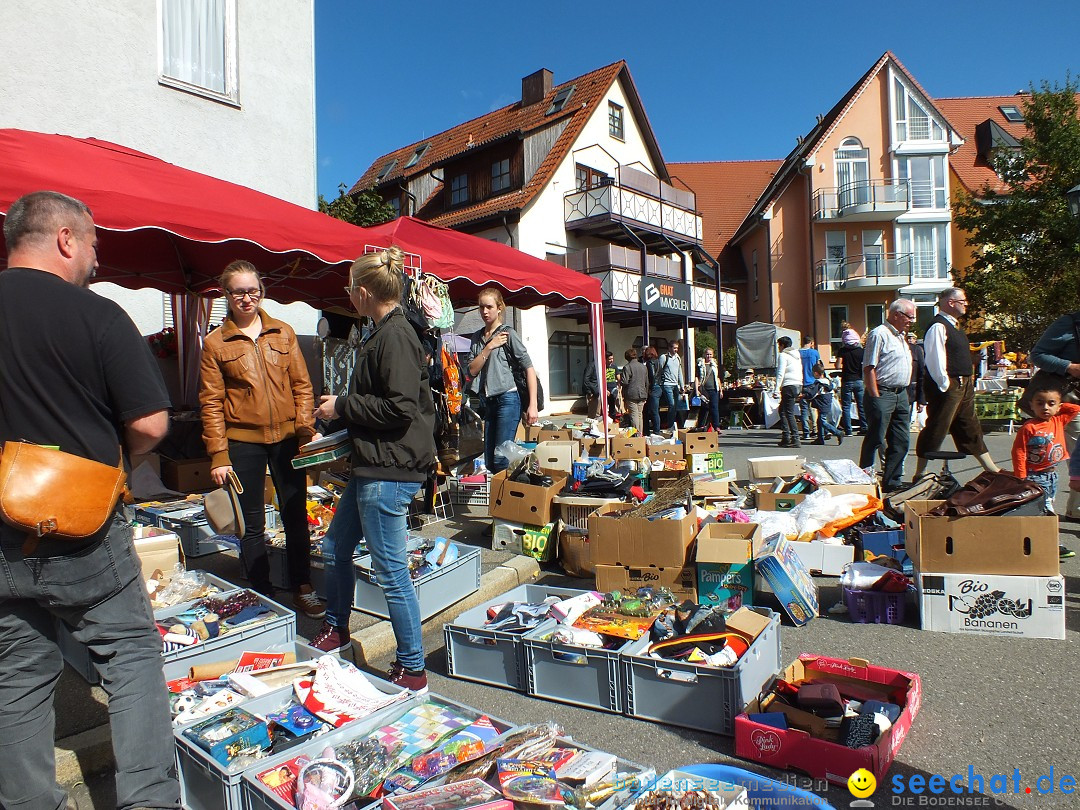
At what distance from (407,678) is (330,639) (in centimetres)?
60

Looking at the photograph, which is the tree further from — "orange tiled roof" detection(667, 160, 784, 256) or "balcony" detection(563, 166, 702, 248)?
"orange tiled roof" detection(667, 160, 784, 256)

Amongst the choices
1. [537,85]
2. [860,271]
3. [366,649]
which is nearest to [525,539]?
[366,649]

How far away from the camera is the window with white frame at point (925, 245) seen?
30.7m

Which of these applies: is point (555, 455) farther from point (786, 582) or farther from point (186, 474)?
point (186, 474)

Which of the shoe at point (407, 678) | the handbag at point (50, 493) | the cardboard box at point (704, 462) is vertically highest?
the handbag at point (50, 493)

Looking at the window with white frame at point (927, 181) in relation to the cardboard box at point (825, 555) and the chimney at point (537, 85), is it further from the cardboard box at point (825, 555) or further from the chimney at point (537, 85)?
the cardboard box at point (825, 555)

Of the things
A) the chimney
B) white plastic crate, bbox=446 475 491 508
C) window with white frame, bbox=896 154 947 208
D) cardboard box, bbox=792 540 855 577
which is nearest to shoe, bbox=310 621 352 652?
cardboard box, bbox=792 540 855 577

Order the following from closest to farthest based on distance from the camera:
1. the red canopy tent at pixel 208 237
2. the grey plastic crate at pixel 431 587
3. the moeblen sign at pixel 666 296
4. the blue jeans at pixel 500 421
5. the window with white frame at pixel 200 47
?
the grey plastic crate at pixel 431 587, the red canopy tent at pixel 208 237, the blue jeans at pixel 500 421, the window with white frame at pixel 200 47, the moeblen sign at pixel 666 296

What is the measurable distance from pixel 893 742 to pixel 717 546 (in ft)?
5.46

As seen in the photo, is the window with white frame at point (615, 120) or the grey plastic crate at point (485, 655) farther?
the window with white frame at point (615, 120)

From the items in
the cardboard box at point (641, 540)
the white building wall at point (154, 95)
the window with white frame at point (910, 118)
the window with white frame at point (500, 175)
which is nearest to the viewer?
the cardboard box at point (641, 540)

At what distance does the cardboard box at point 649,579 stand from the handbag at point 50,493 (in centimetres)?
301

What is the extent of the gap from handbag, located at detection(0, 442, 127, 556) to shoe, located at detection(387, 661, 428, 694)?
1.48 m

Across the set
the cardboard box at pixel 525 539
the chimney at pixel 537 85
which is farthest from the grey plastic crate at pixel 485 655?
the chimney at pixel 537 85
